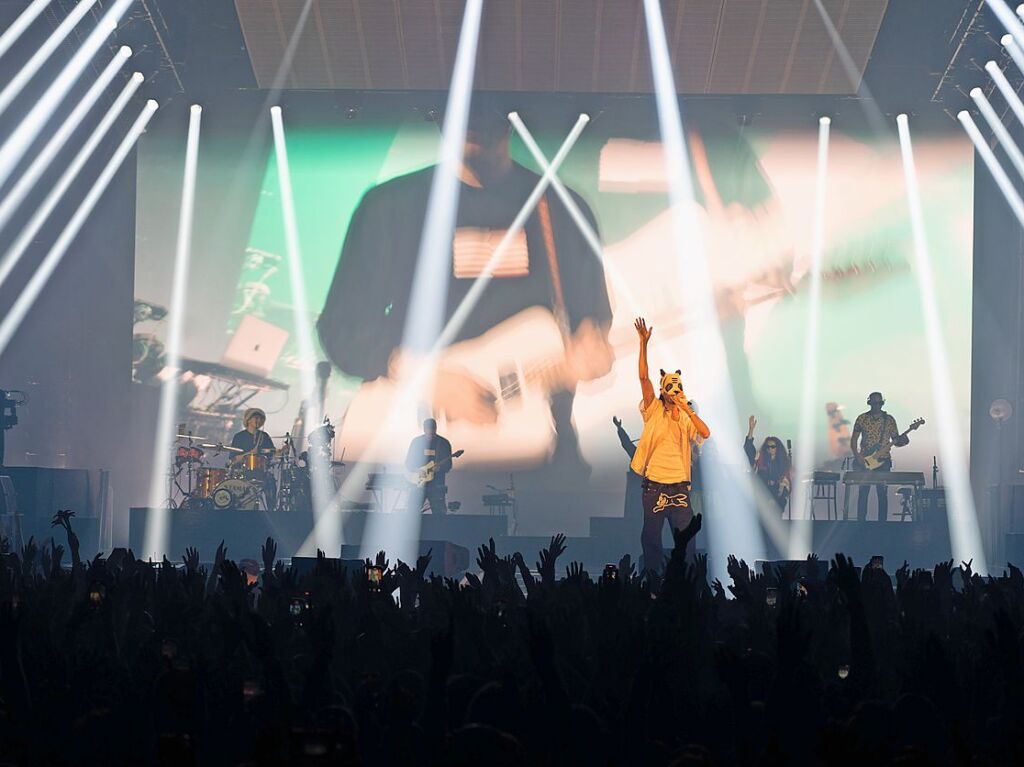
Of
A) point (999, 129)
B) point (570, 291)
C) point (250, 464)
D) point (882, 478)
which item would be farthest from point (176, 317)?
point (999, 129)

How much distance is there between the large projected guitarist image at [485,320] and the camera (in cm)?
1580

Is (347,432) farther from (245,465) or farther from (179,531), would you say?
(179,531)

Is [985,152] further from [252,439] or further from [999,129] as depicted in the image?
[252,439]

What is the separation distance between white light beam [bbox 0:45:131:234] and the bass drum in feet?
10.9

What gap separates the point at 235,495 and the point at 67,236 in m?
3.55

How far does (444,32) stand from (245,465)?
5.07m

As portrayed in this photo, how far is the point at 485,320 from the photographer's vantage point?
1591 cm

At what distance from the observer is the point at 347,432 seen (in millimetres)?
15727

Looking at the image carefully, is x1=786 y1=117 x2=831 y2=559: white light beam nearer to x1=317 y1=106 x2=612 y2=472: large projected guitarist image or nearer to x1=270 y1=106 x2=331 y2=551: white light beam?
x1=317 y1=106 x2=612 y2=472: large projected guitarist image

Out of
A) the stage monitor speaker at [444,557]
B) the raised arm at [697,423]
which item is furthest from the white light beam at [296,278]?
the raised arm at [697,423]

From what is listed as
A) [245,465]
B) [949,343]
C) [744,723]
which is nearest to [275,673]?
[744,723]

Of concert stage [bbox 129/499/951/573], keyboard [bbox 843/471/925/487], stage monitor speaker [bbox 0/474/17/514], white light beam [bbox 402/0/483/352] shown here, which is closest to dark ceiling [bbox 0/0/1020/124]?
white light beam [bbox 402/0/483/352]

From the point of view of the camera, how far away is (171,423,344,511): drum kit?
13898 millimetres

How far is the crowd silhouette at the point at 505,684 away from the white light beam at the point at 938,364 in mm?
12822
